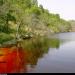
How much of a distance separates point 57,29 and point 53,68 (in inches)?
5101

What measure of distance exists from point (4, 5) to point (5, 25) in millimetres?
12572

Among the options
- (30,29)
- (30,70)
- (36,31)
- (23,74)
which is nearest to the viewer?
(23,74)

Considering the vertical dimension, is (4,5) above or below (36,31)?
Result: above

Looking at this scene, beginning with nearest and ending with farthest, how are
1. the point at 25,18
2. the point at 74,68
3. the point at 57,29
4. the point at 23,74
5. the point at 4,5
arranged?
the point at 23,74 < the point at 74,68 < the point at 4,5 < the point at 25,18 < the point at 57,29

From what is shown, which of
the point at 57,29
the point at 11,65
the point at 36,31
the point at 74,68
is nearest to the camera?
the point at 74,68

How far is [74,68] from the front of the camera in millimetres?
22719

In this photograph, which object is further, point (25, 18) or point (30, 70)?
point (25, 18)

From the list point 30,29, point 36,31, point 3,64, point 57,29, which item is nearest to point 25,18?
point 30,29

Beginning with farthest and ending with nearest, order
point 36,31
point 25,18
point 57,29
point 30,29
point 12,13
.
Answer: point 57,29
point 36,31
point 30,29
point 25,18
point 12,13

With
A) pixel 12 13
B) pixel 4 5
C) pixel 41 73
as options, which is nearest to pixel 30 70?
pixel 41 73

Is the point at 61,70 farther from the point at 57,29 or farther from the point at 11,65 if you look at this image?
the point at 57,29

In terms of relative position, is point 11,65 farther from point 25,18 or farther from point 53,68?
point 25,18

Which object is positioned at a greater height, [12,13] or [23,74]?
[12,13]

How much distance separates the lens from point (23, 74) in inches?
765
